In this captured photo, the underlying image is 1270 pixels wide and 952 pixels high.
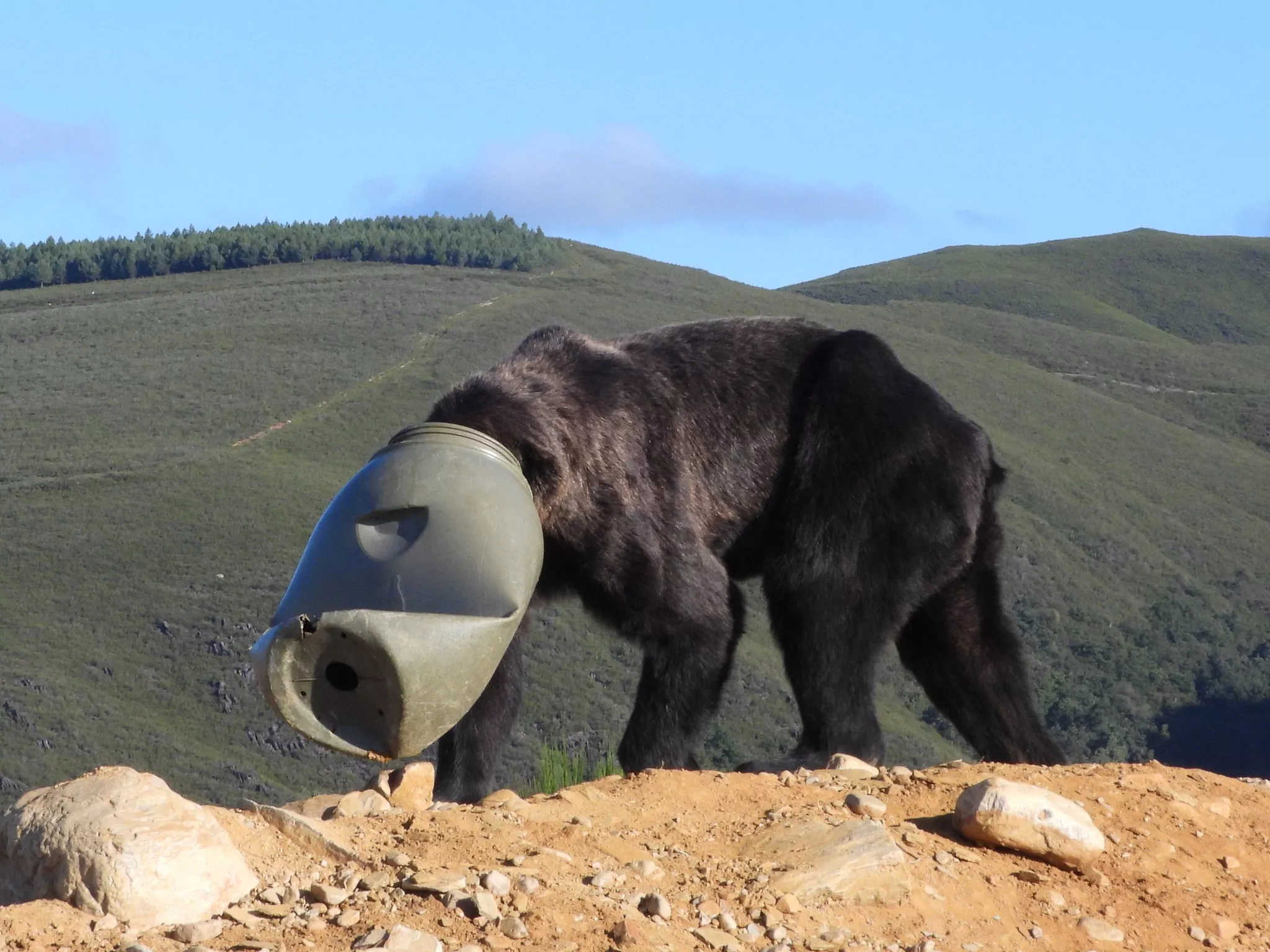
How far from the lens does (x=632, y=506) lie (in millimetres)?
7523

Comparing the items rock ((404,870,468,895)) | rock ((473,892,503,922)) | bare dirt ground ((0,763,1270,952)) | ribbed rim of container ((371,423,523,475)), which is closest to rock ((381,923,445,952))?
bare dirt ground ((0,763,1270,952))

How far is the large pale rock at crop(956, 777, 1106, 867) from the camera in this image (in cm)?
566

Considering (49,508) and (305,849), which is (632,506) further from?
(49,508)

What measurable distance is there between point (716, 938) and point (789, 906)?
14.3 inches

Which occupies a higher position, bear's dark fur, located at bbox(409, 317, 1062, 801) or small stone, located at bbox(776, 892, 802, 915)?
bear's dark fur, located at bbox(409, 317, 1062, 801)

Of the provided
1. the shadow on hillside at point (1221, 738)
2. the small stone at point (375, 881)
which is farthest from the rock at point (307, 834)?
the shadow on hillside at point (1221, 738)

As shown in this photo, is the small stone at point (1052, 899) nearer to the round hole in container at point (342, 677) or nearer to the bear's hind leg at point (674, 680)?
the bear's hind leg at point (674, 680)

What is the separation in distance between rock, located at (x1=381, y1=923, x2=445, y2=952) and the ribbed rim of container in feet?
6.95

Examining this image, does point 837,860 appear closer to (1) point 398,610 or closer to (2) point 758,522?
(1) point 398,610

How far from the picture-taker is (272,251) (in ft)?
233

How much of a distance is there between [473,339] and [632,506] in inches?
1667

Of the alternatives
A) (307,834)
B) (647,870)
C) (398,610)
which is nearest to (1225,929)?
(647,870)

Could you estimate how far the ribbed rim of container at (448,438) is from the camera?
6.04 metres

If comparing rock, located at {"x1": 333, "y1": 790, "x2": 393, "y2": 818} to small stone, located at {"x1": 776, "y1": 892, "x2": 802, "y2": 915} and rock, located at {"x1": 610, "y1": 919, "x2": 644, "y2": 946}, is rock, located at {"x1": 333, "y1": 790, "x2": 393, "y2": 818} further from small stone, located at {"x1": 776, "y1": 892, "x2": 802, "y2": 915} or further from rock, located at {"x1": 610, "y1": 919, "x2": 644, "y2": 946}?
small stone, located at {"x1": 776, "y1": 892, "x2": 802, "y2": 915}
